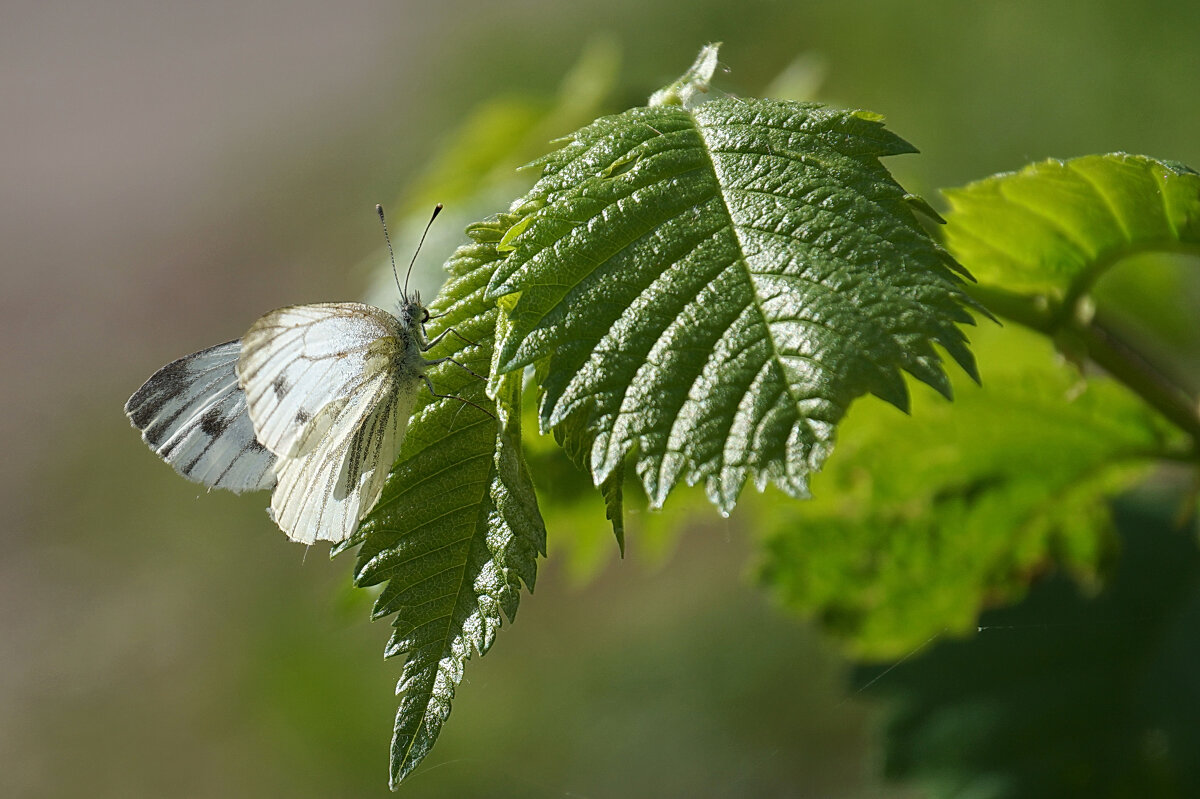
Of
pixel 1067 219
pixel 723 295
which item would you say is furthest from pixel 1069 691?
pixel 723 295

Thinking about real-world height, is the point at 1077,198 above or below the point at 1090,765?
above

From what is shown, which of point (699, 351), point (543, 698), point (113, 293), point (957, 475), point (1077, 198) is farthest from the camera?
point (113, 293)

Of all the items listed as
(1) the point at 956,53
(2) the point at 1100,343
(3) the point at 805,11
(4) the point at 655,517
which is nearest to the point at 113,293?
(3) the point at 805,11

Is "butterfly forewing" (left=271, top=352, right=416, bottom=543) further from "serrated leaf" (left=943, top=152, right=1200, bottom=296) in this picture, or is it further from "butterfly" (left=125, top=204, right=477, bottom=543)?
"serrated leaf" (left=943, top=152, right=1200, bottom=296)

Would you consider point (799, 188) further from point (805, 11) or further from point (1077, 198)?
point (805, 11)

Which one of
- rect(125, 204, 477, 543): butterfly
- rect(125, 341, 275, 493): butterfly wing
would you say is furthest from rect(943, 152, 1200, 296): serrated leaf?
rect(125, 341, 275, 493): butterfly wing

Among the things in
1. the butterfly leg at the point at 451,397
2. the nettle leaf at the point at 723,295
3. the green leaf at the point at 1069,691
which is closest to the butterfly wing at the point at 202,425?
the butterfly leg at the point at 451,397
